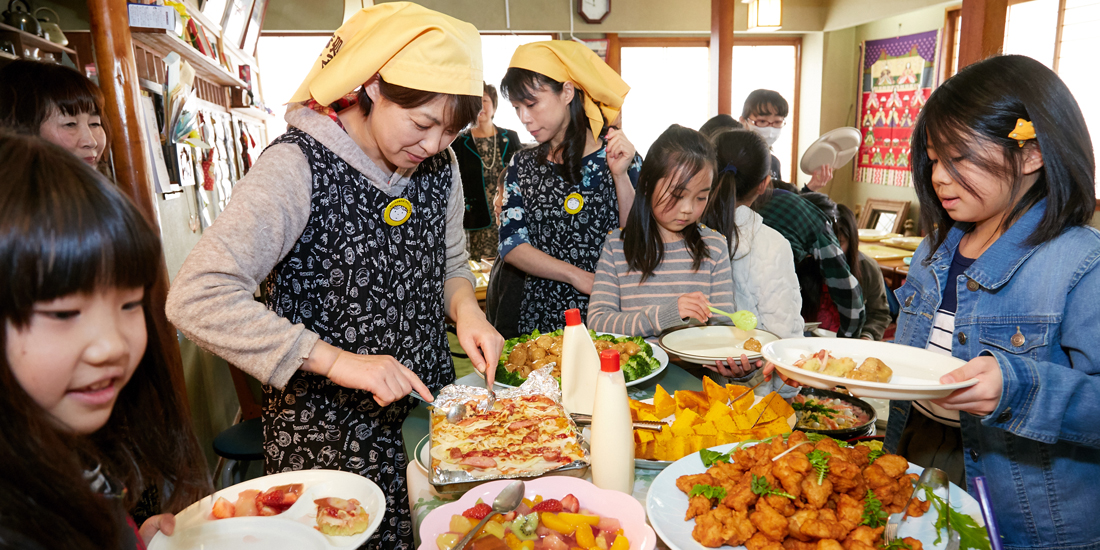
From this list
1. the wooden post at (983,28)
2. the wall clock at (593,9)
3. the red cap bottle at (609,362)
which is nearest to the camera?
the red cap bottle at (609,362)

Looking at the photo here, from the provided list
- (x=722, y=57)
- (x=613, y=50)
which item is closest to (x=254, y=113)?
(x=613, y=50)

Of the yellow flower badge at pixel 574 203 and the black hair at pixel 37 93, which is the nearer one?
the black hair at pixel 37 93

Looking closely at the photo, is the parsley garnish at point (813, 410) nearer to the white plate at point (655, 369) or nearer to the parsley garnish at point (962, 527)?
the white plate at point (655, 369)

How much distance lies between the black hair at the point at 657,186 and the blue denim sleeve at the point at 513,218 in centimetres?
44

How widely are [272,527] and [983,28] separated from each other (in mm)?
3208

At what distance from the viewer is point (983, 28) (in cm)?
271

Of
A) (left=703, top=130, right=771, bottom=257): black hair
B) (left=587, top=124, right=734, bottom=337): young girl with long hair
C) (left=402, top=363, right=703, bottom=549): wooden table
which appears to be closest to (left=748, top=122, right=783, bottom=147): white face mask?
(left=703, top=130, right=771, bottom=257): black hair

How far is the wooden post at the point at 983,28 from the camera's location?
2.69 metres

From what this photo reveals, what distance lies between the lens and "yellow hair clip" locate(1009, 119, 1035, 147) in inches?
47.1

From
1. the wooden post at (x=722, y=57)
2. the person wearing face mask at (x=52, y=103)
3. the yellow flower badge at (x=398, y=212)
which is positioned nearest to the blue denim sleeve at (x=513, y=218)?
the yellow flower badge at (x=398, y=212)

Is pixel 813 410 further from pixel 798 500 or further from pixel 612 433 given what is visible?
pixel 612 433

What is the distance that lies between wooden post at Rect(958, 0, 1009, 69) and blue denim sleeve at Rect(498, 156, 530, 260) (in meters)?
1.98

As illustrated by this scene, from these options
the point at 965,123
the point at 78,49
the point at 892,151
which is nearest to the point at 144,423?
the point at 965,123

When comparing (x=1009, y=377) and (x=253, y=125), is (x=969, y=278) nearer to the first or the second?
(x=1009, y=377)
